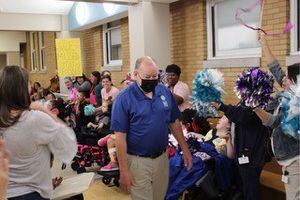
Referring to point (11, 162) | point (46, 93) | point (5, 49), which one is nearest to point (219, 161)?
point (11, 162)

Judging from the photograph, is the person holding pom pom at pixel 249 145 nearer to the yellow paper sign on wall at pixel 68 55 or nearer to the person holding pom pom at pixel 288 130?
A: the person holding pom pom at pixel 288 130

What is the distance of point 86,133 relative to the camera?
5922mm

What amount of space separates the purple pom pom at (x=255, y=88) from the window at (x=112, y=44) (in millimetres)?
5877

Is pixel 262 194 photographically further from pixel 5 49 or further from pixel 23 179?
pixel 5 49

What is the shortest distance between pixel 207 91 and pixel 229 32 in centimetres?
281

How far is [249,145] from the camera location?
3.02m

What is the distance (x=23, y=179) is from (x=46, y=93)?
6.30m

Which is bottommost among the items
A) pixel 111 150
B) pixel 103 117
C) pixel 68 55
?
pixel 111 150

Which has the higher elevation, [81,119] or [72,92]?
[72,92]

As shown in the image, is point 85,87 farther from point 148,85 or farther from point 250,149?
point 250,149

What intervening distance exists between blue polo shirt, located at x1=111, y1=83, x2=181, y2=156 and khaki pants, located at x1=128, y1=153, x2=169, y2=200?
0.07 m

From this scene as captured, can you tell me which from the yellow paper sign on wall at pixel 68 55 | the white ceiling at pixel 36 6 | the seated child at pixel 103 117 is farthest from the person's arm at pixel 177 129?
the white ceiling at pixel 36 6

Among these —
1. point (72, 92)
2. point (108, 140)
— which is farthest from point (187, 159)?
point (72, 92)

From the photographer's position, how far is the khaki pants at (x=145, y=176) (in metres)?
2.81
